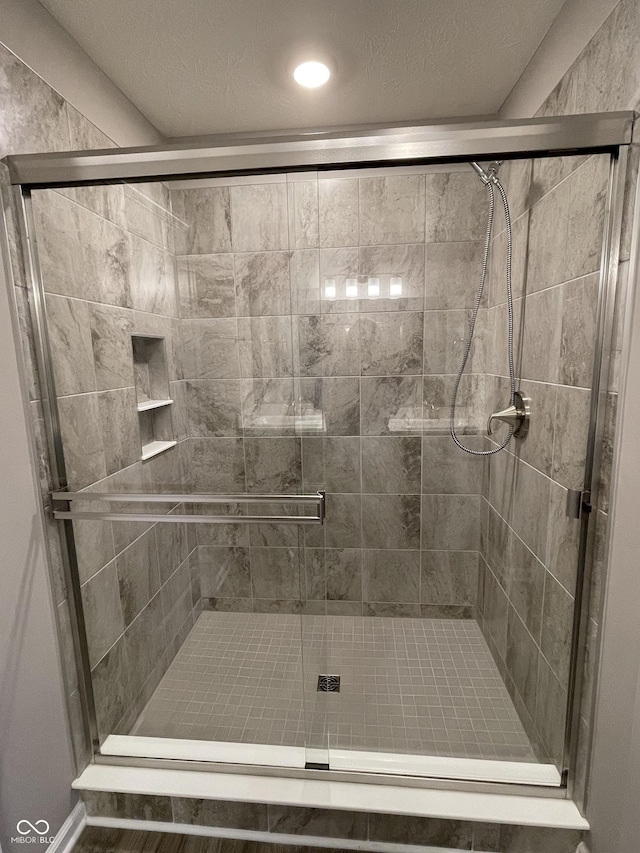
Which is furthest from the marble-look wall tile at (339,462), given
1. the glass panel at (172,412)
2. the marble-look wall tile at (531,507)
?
the marble-look wall tile at (531,507)

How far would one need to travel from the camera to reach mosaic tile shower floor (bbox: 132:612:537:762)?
4.42 ft

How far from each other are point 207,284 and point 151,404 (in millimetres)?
449

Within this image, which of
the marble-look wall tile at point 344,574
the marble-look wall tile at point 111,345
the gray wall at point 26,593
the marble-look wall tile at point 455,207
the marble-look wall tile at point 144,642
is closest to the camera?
the gray wall at point 26,593

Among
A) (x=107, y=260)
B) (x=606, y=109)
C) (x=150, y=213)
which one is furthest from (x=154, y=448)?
(x=606, y=109)

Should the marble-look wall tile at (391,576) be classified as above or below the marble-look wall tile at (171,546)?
below

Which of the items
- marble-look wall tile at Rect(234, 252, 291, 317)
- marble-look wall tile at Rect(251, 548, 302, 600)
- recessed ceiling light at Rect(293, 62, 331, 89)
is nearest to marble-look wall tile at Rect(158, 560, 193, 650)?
marble-look wall tile at Rect(251, 548, 302, 600)

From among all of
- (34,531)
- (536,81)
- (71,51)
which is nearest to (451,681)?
(34,531)

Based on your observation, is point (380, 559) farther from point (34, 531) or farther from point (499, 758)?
point (34, 531)

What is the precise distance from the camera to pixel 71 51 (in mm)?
1240

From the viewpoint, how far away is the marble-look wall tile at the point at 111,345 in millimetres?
1283

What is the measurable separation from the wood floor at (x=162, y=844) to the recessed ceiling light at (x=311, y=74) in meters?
2.46

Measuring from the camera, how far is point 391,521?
1934 mm

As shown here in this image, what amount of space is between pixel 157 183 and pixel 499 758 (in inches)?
81.5

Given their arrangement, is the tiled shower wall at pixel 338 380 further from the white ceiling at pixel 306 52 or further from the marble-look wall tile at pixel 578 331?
the marble-look wall tile at pixel 578 331
